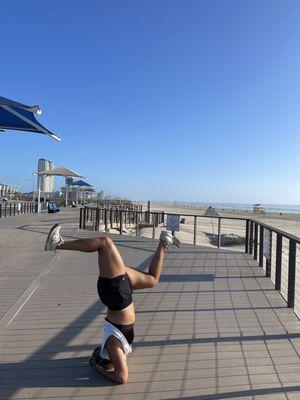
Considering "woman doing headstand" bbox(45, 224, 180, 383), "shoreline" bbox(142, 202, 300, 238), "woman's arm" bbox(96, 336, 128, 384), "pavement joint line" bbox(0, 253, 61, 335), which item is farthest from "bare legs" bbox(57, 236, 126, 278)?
"shoreline" bbox(142, 202, 300, 238)

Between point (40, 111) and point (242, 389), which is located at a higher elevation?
point (40, 111)

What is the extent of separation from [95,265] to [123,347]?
5985 mm

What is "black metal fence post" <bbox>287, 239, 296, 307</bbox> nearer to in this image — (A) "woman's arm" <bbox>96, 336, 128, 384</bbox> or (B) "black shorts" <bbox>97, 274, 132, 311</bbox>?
(B) "black shorts" <bbox>97, 274, 132, 311</bbox>

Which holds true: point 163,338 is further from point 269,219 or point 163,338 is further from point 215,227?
point 269,219

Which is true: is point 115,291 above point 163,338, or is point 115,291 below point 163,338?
above

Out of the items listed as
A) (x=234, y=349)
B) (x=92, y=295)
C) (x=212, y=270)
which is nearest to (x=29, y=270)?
(x=92, y=295)

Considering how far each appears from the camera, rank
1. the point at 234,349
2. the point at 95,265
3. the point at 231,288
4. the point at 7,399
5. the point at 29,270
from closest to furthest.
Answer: the point at 7,399, the point at 234,349, the point at 231,288, the point at 29,270, the point at 95,265

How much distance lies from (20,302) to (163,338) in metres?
2.38

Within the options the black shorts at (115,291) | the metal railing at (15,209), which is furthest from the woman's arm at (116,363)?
the metal railing at (15,209)

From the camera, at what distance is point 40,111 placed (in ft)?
32.3

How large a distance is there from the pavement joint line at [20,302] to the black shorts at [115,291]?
1700 mm

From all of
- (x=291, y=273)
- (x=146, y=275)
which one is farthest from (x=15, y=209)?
(x=146, y=275)

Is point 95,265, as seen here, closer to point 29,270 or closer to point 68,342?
point 29,270

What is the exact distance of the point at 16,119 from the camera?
9.23 meters
